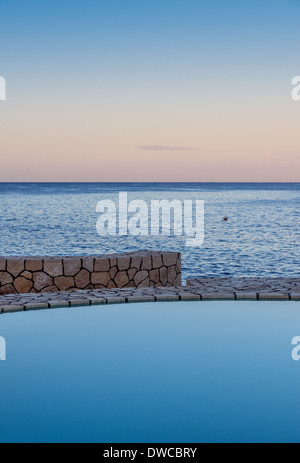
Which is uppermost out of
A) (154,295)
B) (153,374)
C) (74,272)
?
(74,272)

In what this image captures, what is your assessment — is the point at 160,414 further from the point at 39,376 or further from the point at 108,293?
the point at 108,293

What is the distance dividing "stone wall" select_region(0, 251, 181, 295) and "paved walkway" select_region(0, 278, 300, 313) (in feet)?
2.33

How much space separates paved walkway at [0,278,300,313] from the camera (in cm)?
657

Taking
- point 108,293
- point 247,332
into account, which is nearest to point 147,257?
point 108,293

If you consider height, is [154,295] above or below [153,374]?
above

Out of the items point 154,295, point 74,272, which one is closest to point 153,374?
point 154,295

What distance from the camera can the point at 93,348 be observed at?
519 centimetres

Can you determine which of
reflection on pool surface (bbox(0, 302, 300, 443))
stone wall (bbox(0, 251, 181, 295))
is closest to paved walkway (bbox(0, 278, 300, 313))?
reflection on pool surface (bbox(0, 302, 300, 443))

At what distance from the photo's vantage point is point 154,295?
699cm

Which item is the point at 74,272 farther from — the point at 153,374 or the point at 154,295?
the point at 153,374

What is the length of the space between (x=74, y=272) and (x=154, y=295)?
5.02 feet

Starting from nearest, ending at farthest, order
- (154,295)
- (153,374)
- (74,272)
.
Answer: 1. (153,374)
2. (154,295)
3. (74,272)

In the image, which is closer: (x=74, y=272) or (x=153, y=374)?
(x=153, y=374)
